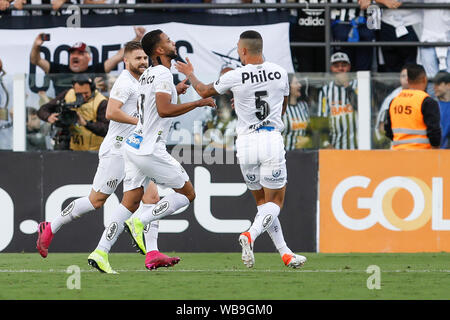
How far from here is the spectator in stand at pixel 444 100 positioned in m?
13.0

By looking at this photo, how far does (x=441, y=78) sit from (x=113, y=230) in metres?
5.42

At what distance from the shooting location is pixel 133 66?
426 inches

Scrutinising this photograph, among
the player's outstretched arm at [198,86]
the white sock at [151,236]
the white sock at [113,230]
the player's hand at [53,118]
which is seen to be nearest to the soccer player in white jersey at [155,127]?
the player's outstretched arm at [198,86]

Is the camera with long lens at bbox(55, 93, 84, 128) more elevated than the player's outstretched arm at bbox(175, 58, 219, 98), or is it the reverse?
the player's outstretched arm at bbox(175, 58, 219, 98)

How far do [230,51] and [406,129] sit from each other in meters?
2.71

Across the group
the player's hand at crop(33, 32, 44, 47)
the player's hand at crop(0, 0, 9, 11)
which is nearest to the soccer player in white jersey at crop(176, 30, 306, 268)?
the player's hand at crop(33, 32, 44, 47)

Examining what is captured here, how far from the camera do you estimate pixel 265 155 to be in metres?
9.90

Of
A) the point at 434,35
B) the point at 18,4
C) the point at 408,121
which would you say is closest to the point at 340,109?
the point at 408,121

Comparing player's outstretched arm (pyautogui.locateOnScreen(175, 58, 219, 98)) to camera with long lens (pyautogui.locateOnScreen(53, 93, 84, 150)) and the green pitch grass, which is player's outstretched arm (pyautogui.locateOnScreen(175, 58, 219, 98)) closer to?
the green pitch grass

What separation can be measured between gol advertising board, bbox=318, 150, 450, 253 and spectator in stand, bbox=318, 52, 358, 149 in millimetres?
379

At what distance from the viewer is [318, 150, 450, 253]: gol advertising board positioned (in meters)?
12.5

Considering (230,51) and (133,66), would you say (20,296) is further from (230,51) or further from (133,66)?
(230,51)

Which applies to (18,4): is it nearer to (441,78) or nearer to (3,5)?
(3,5)
